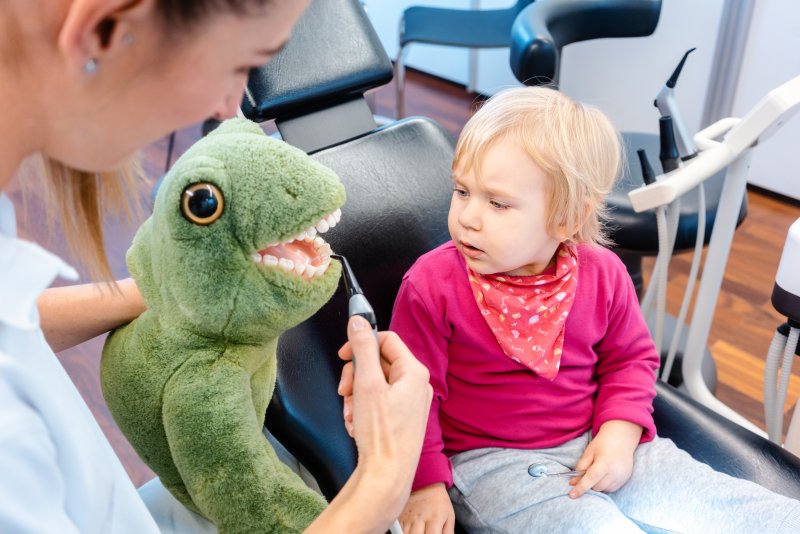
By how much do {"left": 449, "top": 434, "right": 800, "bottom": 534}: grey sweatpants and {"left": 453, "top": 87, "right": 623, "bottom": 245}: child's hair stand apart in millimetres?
325

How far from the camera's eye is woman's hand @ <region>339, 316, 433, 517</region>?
2.33ft

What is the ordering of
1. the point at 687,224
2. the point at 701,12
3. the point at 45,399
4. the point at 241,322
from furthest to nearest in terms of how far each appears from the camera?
the point at 701,12
the point at 687,224
the point at 241,322
the point at 45,399

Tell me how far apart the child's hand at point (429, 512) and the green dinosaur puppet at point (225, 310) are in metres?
0.17

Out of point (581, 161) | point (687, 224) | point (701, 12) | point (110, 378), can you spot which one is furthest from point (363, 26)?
point (701, 12)

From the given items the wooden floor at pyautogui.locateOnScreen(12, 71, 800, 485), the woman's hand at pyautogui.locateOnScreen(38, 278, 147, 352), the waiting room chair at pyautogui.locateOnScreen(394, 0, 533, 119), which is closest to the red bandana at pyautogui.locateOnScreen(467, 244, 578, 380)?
the woman's hand at pyautogui.locateOnScreen(38, 278, 147, 352)

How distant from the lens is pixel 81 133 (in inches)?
20.2

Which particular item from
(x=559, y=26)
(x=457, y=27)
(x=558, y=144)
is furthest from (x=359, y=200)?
(x=457, y=27)

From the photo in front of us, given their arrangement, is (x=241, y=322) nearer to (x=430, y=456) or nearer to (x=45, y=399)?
(x=45, y=399)

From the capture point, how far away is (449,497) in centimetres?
100

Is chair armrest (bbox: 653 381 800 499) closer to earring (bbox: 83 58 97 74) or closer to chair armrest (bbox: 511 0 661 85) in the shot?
chair armrest (bbox: 511 0 661 85)

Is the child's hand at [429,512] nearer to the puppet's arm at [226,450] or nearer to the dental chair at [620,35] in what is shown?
the puppet's arm at [226,450]

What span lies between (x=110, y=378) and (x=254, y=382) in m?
0.17

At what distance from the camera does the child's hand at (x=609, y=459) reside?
967 millimetres

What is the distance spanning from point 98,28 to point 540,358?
737 millimetres
